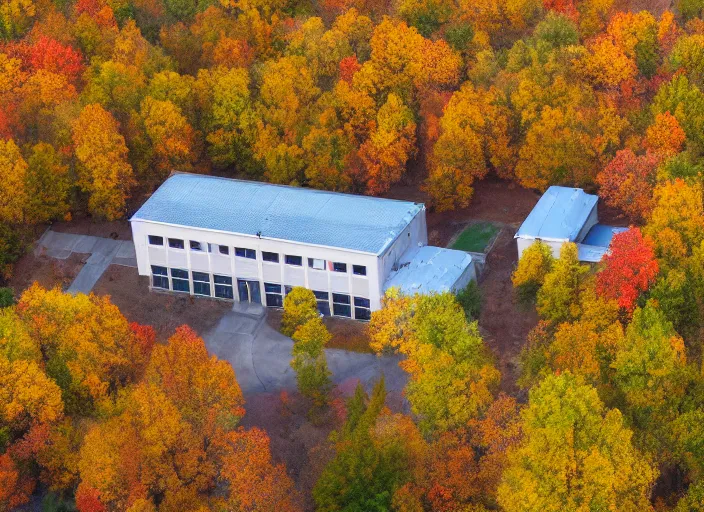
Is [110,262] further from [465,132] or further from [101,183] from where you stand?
[465,132]

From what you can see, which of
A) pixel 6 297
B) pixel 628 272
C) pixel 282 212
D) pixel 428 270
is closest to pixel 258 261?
pixel 282 212

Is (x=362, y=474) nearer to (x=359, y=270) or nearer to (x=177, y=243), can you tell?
(x=359, y=270)

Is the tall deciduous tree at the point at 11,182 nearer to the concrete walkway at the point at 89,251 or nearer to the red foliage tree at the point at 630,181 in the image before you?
the concrete walkway at the point at 89,251

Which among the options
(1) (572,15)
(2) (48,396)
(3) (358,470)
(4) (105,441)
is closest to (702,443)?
(3) (358,470)

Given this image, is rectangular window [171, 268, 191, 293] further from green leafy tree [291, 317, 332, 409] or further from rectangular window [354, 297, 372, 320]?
green leafy tree [291, 317, 332, 409]

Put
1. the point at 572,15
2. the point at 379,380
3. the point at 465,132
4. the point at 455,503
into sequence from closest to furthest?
the point at 455,503 < the point at 379,380 < the point at 465,132 < the point at 572,15

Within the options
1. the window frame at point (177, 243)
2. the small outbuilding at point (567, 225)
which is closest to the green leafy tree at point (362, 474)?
the small outbuilding at point (567, 225)
